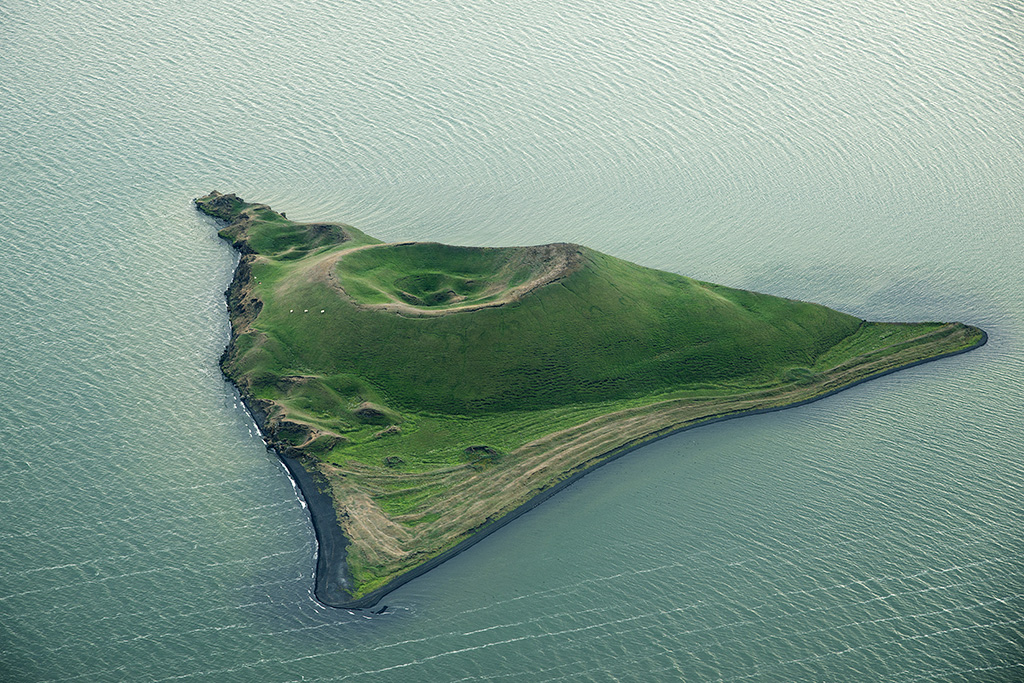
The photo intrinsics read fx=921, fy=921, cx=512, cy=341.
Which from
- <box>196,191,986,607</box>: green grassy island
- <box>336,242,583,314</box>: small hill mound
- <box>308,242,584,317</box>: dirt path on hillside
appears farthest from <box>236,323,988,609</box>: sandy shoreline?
<box>336,242,583,314</box>: small hill mound

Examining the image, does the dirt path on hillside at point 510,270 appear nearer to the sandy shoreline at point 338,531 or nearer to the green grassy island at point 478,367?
the green grassy island at point 478,367

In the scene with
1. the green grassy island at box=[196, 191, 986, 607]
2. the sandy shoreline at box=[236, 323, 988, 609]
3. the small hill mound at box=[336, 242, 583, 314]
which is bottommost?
the sandy shoreline at box=[236, 323, 988, 609]

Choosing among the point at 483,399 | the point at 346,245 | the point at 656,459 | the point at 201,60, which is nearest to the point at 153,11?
the point at 201,60

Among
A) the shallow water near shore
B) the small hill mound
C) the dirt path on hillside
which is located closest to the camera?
the shallow water near shore

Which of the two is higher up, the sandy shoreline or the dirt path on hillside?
the dirt path on hillside

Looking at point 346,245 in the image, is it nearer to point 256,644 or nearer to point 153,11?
point 256,644

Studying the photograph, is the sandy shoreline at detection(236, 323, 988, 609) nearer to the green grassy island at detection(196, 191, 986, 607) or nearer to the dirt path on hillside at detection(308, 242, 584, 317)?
the green grassy island at detection(196, 191, 986, 607)

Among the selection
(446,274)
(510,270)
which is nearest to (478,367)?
(510,270)
